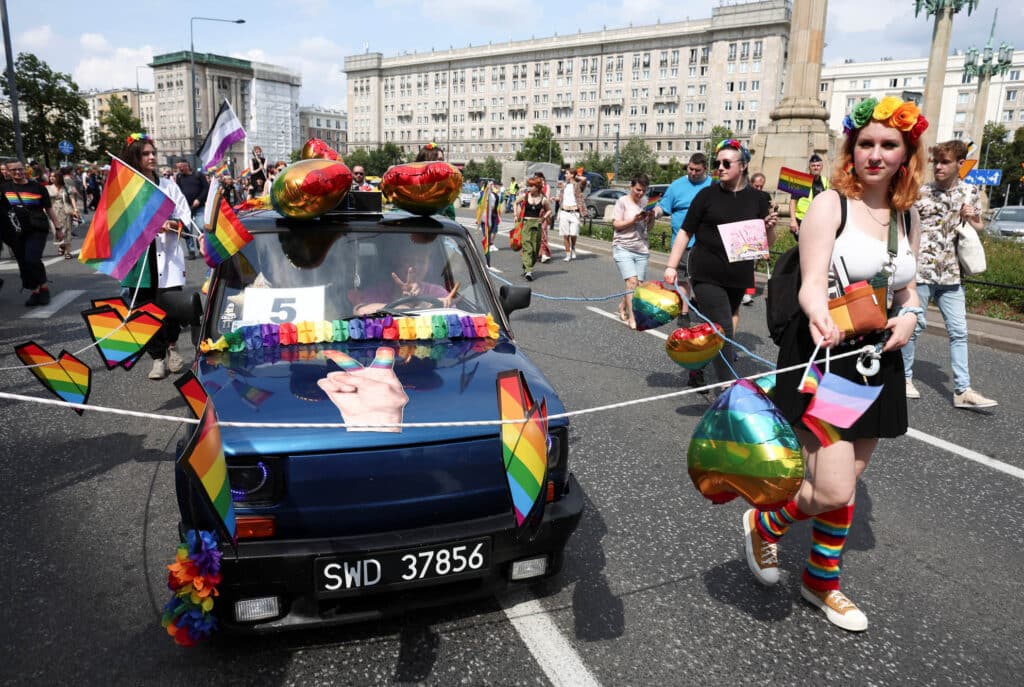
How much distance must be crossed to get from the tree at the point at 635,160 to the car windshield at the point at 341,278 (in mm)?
102130

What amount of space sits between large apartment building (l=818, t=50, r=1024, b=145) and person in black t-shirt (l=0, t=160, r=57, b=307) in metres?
104

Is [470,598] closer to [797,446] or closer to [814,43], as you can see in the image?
[797,446]

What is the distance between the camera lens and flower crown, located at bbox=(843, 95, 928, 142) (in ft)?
9.47

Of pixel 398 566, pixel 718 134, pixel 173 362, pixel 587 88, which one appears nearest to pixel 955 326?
pixel 398 566

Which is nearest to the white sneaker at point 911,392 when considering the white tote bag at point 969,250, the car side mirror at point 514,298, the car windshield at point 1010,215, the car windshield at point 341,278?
the white tote bag at point 969,250

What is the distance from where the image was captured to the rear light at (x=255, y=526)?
2471 mm

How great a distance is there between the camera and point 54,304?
10539mm

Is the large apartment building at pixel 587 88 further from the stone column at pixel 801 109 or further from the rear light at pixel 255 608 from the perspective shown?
the rear light at pixel 255 608

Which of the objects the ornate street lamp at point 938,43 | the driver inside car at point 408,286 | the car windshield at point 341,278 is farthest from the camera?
the ornate street lamp at point 938,43

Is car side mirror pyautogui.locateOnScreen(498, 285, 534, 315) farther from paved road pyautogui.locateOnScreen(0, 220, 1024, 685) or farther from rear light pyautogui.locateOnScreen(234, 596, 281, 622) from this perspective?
rear light pyautogui.locateOnScreen(234, 596, 281, 622)

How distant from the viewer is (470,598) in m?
2.75

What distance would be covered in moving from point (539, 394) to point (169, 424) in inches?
152

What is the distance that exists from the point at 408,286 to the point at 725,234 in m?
3.21

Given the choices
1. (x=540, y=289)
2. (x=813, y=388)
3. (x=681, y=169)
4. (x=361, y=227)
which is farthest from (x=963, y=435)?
(x=681, y=169)
